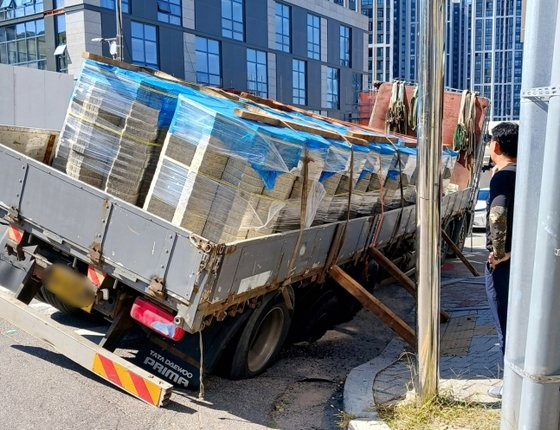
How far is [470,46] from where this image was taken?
49875 mm

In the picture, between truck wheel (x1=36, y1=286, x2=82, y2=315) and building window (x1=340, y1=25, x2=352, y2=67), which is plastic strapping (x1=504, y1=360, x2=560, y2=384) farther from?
building window (x1=340, y1=25, x2=352, y2=67)

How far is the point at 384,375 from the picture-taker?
5180 millimetres


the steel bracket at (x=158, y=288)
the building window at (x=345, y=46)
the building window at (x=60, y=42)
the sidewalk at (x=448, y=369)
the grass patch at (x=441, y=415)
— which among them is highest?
the building window at (x=345, y=46)

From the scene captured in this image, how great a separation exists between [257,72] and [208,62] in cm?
484

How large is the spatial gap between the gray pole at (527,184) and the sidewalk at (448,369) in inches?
57.1

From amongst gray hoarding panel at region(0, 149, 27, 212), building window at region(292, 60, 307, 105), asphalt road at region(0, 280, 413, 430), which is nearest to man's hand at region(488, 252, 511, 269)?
asphalt road at region(0, 280, 413, 430)

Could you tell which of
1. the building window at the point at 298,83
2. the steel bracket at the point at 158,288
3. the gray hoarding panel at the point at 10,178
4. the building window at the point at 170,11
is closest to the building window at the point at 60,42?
the building window at the point at 170,11

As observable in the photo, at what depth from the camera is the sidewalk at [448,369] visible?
454cm

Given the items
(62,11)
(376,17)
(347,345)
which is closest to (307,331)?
(347,345)

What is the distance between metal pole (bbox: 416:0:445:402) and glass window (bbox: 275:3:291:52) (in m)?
39.6

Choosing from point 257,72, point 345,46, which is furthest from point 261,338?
point 345,46

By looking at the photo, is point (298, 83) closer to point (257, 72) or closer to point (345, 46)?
point (257, 72)

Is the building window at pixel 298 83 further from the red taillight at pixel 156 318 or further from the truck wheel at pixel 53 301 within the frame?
the red taillight at pixel 156 318

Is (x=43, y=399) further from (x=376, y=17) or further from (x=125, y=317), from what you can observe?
(x=376, y=17)
